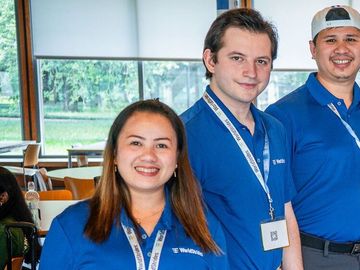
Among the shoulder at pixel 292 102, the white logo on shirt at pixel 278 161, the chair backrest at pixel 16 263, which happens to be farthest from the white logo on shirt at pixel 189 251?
the chair backrest at pixel 16 263

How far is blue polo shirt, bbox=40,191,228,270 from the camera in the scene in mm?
1448

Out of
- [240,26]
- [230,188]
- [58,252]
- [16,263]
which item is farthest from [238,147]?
[16,263]

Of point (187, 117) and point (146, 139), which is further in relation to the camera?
point (187, 117)

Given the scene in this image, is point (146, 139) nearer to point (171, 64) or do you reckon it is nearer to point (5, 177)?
point (5, 177)

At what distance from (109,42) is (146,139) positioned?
7144 millimetres

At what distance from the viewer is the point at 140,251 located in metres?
1.47

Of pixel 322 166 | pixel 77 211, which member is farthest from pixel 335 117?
pixel 77 211

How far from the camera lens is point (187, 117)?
188 centimetres

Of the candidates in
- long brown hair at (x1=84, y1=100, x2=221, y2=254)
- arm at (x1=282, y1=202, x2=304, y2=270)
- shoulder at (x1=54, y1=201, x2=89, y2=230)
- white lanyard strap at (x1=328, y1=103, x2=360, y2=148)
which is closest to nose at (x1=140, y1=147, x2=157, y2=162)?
long brown hair at (x1=84, y1=100, x2=221, y2=254)

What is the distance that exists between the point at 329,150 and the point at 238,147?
0.61 m

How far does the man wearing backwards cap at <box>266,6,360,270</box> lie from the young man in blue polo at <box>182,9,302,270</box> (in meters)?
0.43

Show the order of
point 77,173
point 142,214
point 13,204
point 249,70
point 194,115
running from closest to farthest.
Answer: point 142,214, point 249,70, point 194,115, point 13,204, point 77,173

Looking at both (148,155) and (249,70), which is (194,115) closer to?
(249,70)

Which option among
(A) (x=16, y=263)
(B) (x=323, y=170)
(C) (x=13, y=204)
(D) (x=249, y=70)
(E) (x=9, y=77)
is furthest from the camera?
(E) (x=9, y=77)
